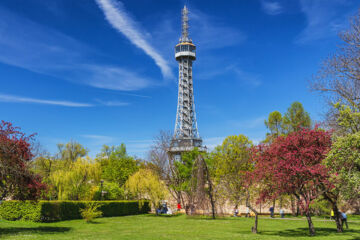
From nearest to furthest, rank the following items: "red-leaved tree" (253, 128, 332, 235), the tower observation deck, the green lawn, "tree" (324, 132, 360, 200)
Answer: "tree" (324, 132, 360, 200) < the green lawn < "red-leaved tree" (253, 128, 332, 235) < the tower observation deck

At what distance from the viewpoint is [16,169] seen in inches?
605

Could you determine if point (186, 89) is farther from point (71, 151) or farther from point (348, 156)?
point (348, 156)

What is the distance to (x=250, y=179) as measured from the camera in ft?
58.5

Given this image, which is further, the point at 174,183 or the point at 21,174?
the point at 174,183

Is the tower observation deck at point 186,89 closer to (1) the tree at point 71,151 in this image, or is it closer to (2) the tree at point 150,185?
(1) the tree at point 71,151

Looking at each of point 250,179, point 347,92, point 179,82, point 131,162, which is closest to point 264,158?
point 250,179

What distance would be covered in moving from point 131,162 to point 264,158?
110 ft

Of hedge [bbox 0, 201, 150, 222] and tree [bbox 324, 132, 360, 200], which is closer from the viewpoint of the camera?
tree [bbox 324, 132, 360, 200]

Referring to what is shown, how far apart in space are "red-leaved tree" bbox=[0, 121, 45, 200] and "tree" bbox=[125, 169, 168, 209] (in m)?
16.5

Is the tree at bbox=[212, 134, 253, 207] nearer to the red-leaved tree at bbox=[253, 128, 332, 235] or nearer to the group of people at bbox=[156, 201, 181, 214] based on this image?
the group of people at bbox=[156, 201, 181, 214]

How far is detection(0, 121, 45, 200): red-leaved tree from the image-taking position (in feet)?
50.3

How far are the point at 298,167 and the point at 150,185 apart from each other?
2000cm

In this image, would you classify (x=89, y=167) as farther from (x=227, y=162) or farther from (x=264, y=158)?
(x=264, y=158)

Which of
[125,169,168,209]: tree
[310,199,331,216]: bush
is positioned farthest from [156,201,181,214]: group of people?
[310,199,331,216]: bush
